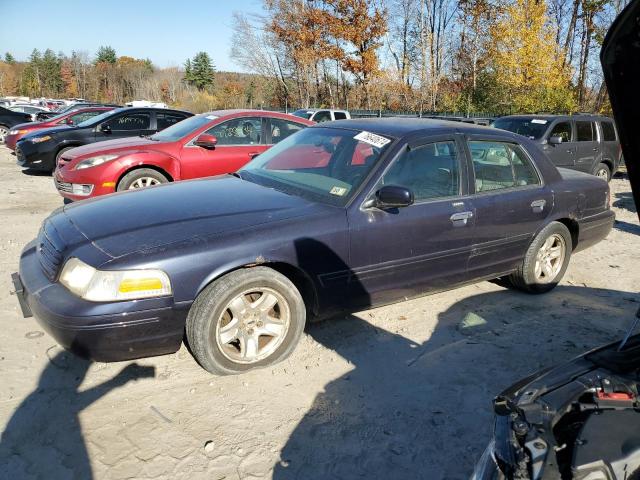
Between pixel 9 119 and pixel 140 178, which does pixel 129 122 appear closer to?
pixel 140 178

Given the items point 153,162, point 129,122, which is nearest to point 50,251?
point 153,162

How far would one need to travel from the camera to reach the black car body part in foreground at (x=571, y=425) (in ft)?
4.51

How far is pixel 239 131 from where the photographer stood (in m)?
7.29

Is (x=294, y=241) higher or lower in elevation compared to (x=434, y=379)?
higher

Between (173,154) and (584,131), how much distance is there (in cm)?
864

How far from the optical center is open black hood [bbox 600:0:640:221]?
163 centimetres

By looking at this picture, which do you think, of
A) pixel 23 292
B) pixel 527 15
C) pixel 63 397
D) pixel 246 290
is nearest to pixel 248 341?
pixel 246 290

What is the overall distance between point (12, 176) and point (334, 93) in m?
27.1

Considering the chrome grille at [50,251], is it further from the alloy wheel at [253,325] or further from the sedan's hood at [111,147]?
the sedan's hood at [111,147]

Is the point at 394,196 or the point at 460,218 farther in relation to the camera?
the point at 460,218

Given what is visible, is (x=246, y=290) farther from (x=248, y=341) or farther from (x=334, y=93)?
(x=334, y=93)

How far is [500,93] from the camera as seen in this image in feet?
76.9

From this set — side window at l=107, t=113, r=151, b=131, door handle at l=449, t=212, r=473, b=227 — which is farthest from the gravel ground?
side window at l=107, t=113, r=151, b=131

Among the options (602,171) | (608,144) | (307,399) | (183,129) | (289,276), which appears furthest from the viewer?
(602,171)
